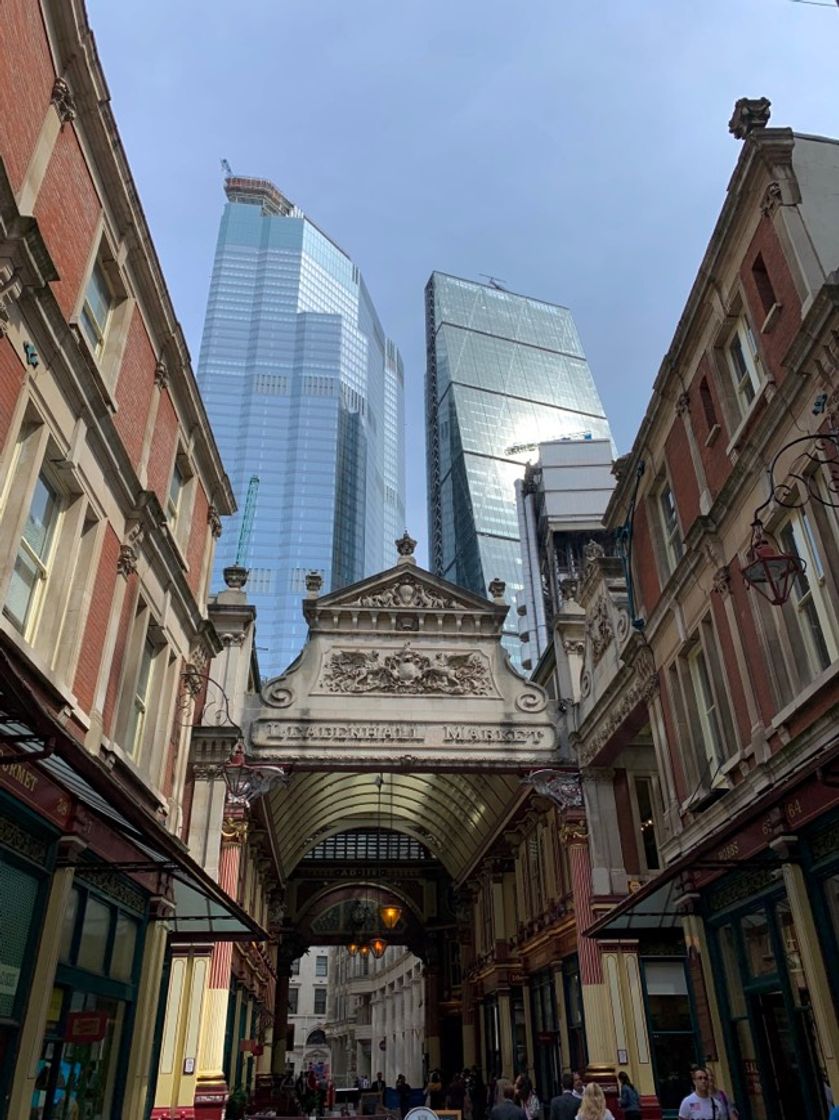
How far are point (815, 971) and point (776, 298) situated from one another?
8.93m

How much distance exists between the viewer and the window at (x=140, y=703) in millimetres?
14406

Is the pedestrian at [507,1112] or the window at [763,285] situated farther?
the window at [763,285]

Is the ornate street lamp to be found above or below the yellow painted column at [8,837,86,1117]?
above

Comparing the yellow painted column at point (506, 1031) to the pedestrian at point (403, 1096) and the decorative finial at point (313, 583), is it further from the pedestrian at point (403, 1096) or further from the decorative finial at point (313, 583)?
the decorative finial at point (313, 583)

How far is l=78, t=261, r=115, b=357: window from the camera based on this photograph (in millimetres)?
12516

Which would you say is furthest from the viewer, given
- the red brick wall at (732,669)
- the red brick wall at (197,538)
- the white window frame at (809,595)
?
the red brick wall at (197,538)

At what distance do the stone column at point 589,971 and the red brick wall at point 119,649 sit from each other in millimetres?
11494

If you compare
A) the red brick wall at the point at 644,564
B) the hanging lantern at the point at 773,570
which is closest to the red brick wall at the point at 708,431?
the red brick wall at the point at 644,564

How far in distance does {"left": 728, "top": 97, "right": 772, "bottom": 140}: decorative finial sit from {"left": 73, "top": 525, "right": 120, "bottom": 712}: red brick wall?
11.4 m

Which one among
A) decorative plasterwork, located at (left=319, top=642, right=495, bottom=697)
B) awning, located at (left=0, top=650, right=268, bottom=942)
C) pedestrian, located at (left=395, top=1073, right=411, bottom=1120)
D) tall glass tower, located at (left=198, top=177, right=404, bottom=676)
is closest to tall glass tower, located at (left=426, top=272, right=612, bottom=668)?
tall glass tower, located at (left=198, top=177, right=404, bottom=676)

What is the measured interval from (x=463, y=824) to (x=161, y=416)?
24982mm

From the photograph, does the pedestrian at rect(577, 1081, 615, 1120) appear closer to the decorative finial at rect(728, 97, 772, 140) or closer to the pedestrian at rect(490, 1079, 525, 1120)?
the pedestrian at rect(490, 1079, 525, 1120)

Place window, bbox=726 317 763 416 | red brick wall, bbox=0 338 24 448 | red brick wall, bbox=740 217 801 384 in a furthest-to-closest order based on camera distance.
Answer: window, bbox=726 317 763 416, red brick wall, bbox=740 217 801 384, red brick wall, bbox=0 338 24 448

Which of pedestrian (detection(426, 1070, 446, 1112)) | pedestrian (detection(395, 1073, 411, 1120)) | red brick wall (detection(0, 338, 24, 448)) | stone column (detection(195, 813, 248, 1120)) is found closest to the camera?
red brick wall (detection(0, 338, 24, 448))
